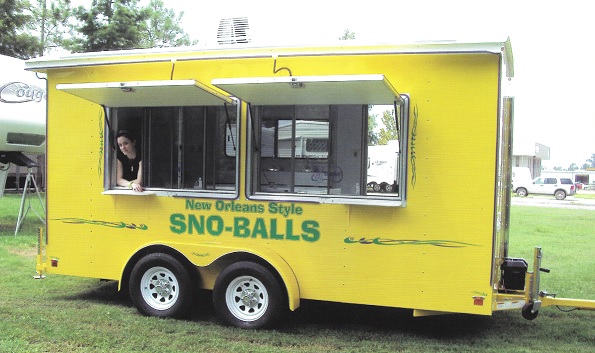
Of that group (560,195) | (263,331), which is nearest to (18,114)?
(263,331)

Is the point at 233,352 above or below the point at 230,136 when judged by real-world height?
below

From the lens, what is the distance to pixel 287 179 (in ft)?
17.6

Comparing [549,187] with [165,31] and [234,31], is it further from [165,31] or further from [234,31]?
[234,31]

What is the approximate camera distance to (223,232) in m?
5.38

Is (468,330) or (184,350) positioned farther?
(468,330)

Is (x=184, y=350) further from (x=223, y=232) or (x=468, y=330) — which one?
(x=468, y=330)

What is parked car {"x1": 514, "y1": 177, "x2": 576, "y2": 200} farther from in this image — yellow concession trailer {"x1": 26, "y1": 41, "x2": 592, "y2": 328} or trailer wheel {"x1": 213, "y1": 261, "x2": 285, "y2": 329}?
trailer wheel {"x1": 213, "y1": 261, "x2": 285, "y2": 329}

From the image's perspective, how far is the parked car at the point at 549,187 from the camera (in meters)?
32.2

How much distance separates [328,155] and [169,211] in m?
1.75

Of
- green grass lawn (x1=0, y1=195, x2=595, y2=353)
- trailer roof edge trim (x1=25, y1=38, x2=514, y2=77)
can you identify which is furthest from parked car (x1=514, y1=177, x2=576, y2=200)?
trailer roof edge trim (x1=25, y1=38, x2=514, y2=77)

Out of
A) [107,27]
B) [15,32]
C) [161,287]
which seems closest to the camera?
[161,287]

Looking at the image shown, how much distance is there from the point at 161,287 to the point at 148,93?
1.98 meters

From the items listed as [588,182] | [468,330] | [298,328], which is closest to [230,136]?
[298,328]

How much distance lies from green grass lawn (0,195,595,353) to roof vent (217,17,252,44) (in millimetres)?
2965
